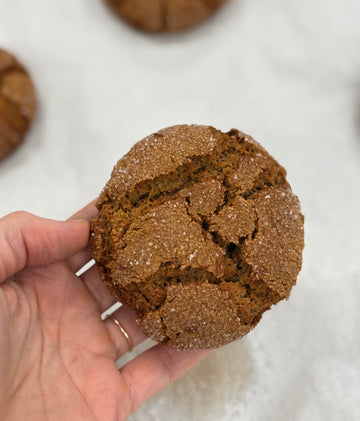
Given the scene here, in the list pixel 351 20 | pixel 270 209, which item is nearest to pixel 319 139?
pixel 351 20

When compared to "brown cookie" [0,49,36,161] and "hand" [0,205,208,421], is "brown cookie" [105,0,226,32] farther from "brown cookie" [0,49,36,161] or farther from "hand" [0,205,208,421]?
"hand" [0,205,208,421]

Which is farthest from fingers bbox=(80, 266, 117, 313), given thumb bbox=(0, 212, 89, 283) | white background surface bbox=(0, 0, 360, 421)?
white background surface bbox=(0, 0, 360, 421)

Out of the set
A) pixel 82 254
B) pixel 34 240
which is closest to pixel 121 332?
pixel 82 254

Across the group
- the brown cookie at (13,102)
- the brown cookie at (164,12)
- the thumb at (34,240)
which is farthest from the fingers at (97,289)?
the brown cookie at (164,12)

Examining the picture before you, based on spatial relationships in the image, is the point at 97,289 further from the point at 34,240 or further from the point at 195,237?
the point at 195,237

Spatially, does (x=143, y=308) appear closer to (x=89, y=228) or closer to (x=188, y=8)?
(x=89, y=228)
